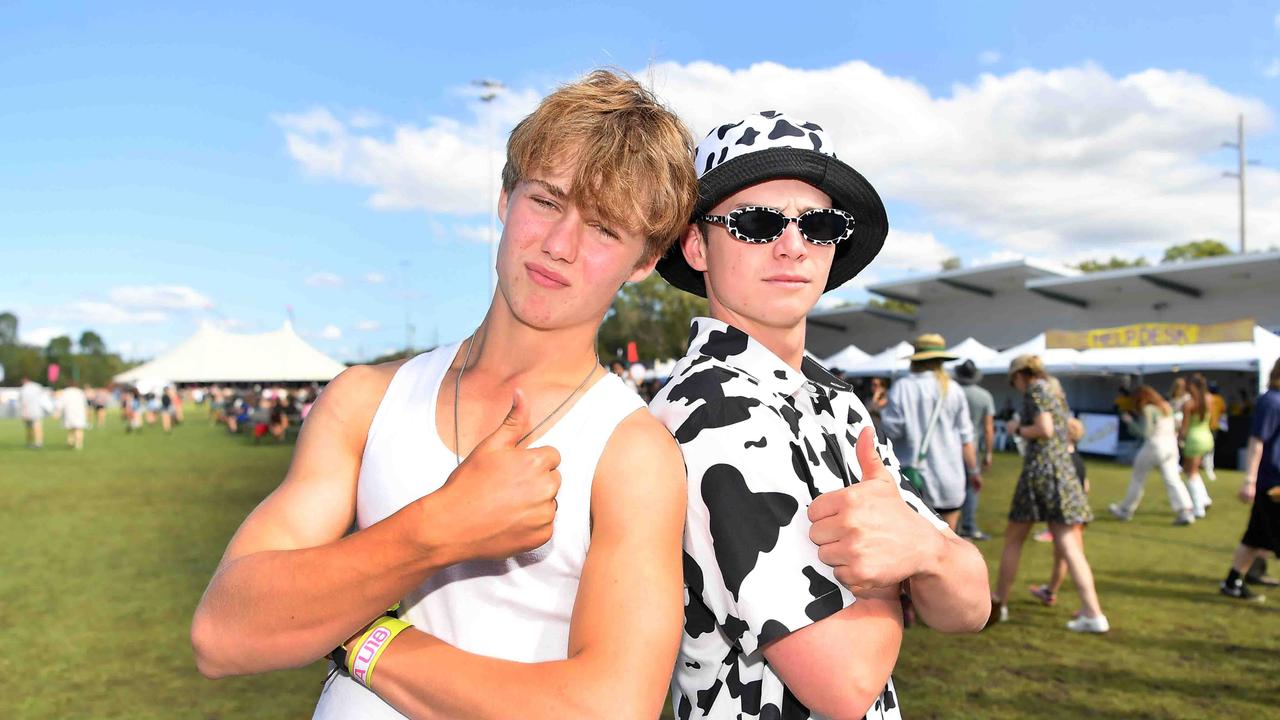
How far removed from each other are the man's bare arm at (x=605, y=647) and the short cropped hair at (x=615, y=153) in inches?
17.2

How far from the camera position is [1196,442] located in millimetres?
11812

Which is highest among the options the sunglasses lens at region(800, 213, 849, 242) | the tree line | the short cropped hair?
the short cropped hair

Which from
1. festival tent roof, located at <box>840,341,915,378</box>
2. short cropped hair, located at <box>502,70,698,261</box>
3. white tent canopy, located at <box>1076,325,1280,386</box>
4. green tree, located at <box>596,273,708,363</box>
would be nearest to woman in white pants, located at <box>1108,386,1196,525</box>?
white tent canopy, located at <box>1076,325,1280,386</box>

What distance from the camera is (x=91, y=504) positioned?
12.6 meters

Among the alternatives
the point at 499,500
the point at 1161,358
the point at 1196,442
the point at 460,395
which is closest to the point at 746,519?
the point at 499,500

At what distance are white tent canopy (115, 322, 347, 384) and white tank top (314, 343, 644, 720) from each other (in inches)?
1689

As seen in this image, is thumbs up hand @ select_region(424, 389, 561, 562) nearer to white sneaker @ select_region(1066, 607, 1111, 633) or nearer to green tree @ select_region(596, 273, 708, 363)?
white sneaker @ select_region(1066, 607, 1111, 633)

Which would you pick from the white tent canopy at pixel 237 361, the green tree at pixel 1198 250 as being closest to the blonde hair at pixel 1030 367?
the white tent canopy at pixel 237 361

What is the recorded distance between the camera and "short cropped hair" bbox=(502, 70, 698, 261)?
58.4 inches

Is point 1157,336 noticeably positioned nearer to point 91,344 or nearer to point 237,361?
point 237,361

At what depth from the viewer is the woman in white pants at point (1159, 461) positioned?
36.1 feet

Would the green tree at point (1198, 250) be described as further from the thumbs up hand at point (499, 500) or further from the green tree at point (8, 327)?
the green tree at point (8, 327)

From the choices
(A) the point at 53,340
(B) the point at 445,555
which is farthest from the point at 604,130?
(A) the point at 53,340

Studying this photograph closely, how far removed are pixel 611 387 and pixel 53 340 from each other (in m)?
157
